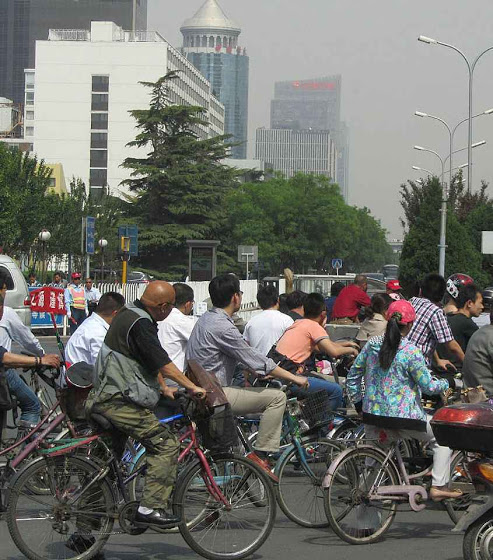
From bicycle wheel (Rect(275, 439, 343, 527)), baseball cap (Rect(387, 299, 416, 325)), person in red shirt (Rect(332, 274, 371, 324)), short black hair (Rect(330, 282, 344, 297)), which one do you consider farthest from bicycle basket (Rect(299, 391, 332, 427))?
short black hair (Rect(330, 282, 344, 297))

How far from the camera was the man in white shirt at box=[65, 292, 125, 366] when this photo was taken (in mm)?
9711

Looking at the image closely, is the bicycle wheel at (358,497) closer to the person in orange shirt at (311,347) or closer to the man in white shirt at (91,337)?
the person in orange shirt at (311,347)

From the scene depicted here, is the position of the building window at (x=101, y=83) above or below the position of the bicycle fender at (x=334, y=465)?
above

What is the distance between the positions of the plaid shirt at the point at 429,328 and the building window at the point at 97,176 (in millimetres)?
127202

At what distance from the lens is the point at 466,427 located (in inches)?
257

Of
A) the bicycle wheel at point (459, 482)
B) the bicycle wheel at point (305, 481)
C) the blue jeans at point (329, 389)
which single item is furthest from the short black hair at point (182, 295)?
the bicycle wheel at point (459, 482)

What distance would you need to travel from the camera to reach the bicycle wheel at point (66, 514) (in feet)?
22.1

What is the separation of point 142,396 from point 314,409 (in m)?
2.05

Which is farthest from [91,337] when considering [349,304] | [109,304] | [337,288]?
[337,288]

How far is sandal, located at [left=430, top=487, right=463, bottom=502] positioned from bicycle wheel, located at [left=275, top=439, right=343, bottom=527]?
0.79m

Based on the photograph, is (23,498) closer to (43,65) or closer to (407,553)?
(407,553)

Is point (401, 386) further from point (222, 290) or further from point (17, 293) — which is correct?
point (17, 293)

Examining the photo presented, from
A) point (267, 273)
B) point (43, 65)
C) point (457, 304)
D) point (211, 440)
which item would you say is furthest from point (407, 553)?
point (43, 65)

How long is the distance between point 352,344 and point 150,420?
3432 millimetres
